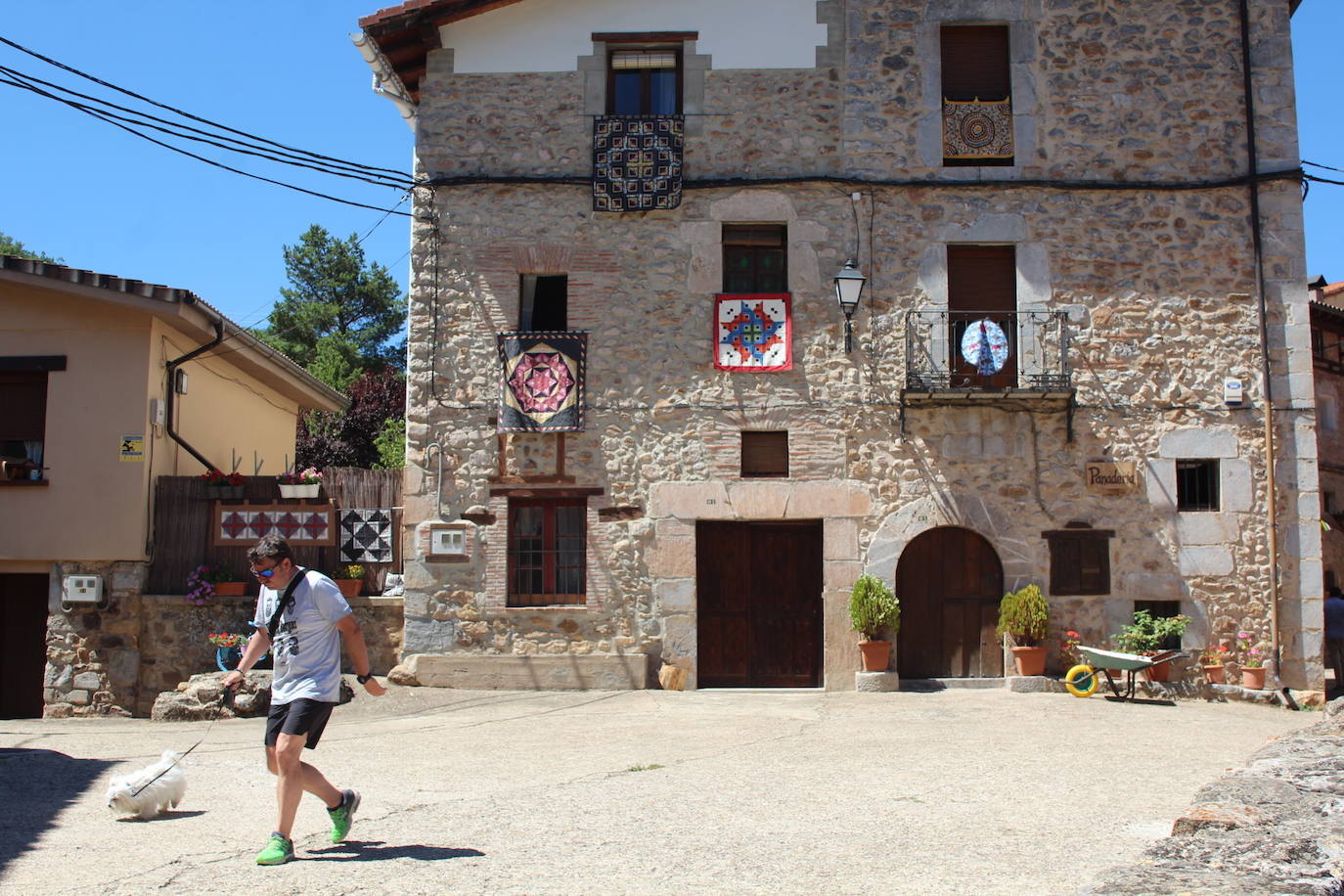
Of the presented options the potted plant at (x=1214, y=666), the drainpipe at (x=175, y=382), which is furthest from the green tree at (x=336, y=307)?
the potted plant at (x=1214, y=666)

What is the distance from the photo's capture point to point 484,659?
12.6 metres

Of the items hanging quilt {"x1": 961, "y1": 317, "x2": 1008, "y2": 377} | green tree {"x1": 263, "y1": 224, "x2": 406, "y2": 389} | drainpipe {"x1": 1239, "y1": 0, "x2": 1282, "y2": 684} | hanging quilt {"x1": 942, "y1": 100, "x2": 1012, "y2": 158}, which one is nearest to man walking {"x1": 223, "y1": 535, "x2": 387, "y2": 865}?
hanging quilt {"x1": 961, "y1": 317, "x2": 1008, "y2": 377}

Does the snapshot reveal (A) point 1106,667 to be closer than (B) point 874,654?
Yes

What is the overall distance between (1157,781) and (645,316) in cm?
744

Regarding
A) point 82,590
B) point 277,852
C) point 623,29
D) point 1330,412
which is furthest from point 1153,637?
point 82,590

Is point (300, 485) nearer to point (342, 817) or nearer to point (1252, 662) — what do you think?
point (342, 817)

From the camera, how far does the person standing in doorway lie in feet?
48.7

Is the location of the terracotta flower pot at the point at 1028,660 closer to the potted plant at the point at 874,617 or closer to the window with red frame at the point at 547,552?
the potted plant at the point at 874,617

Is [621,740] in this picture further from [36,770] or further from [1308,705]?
[1308,705]

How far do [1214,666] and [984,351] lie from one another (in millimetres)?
3991

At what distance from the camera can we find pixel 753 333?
42.9 feet

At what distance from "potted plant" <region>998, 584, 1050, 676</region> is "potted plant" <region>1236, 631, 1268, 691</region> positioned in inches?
80.9

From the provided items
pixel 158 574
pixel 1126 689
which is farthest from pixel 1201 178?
pixel 158 574

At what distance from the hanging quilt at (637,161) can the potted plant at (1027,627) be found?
18.0 ft
